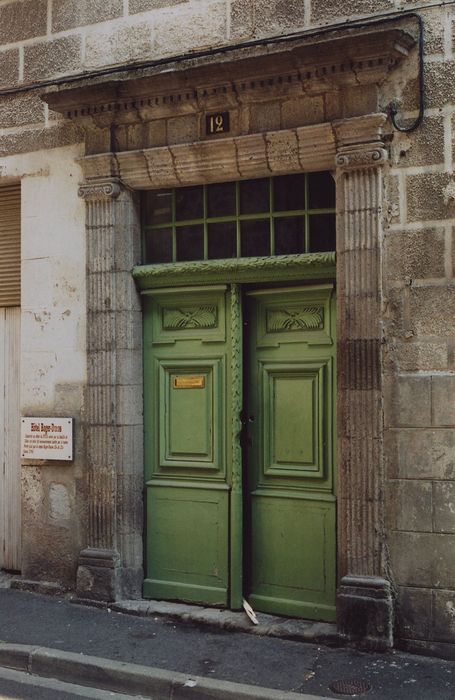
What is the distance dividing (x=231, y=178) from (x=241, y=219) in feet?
1.04

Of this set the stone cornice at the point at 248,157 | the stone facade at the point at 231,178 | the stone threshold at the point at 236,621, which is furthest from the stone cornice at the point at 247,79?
the stone threshold at the point at 236,621

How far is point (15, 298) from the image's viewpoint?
24.4ft

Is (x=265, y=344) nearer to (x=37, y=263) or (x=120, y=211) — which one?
(x=120, y=211)

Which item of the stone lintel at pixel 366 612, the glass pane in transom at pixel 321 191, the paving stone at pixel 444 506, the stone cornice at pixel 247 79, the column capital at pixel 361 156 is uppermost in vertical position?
the stone cornice at pixel 247 79

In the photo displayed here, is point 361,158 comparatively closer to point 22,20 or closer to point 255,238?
point 255,238

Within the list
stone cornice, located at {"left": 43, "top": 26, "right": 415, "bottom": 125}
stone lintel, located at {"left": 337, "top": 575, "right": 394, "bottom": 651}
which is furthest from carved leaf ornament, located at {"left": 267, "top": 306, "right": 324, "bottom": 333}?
stone lintel, located at {"left": 337, "top": 575, "right": 394, "bottom": 651}

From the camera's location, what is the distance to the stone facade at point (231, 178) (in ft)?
18.4

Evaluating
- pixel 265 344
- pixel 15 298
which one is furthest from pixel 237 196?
pixel 15 298

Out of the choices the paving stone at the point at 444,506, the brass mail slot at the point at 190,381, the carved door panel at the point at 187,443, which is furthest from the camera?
the brass mail slot at the point at 190,381

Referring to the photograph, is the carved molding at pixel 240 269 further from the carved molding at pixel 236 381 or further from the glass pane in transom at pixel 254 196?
the glass pane in transom at pixel 254 196

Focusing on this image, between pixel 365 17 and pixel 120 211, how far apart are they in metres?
2.35

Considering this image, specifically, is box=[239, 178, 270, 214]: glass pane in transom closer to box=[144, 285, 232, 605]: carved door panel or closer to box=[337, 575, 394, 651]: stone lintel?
box=[144, 285, 232, 605]: carved door panel

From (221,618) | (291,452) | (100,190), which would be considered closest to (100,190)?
(100,190)

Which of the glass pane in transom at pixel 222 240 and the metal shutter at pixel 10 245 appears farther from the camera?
the metal shutter at pixel 10 245
